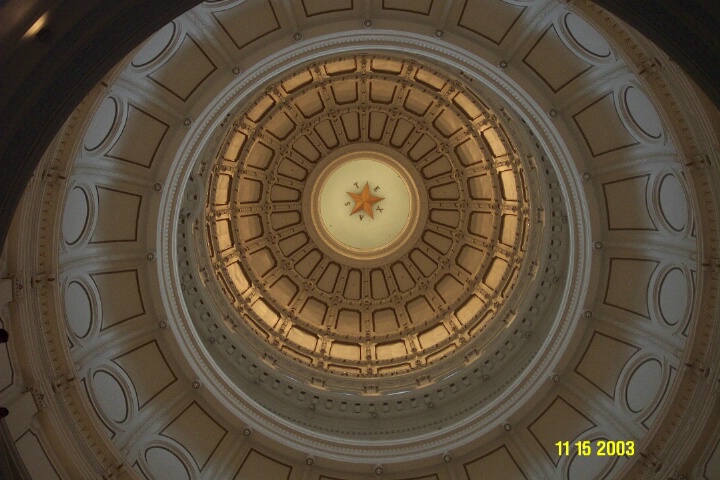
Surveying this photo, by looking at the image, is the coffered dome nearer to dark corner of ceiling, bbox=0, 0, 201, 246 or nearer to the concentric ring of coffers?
the concentric ring of coffers

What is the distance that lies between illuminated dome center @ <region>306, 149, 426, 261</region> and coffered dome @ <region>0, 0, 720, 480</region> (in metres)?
2.50

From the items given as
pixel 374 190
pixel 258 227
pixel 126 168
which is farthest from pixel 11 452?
pixel 374 190

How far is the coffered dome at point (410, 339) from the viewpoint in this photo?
10.9 m

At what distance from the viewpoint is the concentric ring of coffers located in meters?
17.2

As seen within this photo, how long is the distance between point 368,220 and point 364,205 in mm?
611

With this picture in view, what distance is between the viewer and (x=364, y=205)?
71.8 ft

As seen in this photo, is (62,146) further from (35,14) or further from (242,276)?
(242,276)
